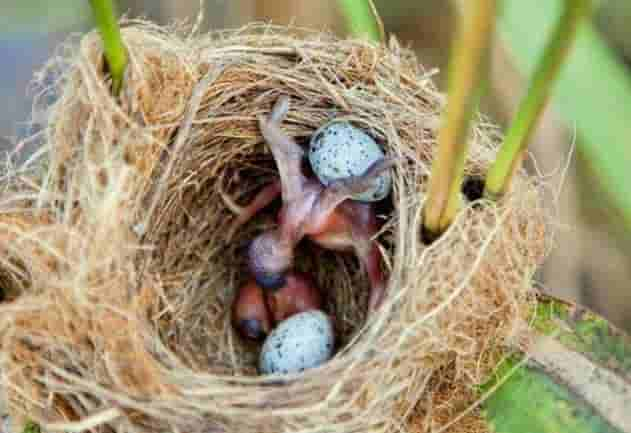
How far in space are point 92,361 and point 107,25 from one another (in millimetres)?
290

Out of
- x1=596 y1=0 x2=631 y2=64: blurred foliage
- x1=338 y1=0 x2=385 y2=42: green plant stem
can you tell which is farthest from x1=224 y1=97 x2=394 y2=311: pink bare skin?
x1=596 y1=0 x2=631 y2=64: blurred foliage

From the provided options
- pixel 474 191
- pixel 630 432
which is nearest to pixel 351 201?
pixel 474 191

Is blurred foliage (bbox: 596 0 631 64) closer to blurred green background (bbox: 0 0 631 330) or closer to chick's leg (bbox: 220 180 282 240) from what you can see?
blurred green background (bbox: 0 0 631 330)

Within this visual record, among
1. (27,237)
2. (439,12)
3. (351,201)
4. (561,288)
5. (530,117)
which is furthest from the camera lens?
(439,12)

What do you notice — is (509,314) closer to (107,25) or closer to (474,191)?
(474,191)

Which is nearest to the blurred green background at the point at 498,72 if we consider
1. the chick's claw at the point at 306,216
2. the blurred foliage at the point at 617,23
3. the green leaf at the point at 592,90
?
the blurred foliage at the point at 617,23

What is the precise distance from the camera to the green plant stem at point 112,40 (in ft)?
2.56

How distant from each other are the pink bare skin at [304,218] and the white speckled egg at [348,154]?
1 centimetres

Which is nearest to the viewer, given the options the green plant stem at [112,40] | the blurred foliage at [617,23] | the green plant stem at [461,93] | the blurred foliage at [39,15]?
the green plant stem at [461,93]

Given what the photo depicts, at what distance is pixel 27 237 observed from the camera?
83cm

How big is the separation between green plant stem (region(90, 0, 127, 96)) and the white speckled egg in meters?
0.25

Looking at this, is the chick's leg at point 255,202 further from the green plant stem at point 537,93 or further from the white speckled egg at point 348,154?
the green plant stem at point 537,93

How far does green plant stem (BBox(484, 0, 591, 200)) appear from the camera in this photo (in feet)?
2.00

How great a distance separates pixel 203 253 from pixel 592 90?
482 millimetres
